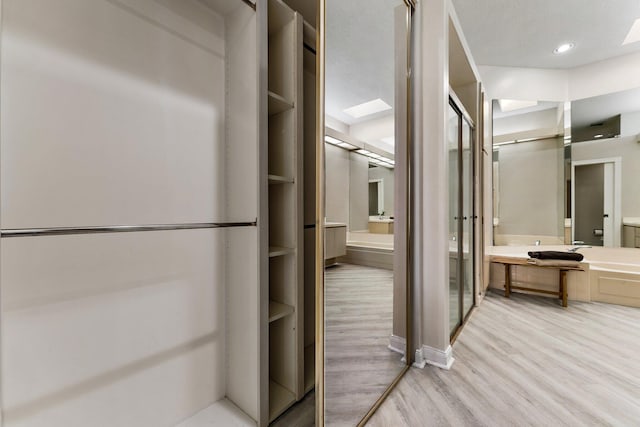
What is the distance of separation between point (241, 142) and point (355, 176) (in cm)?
56

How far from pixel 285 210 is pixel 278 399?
3.00ft

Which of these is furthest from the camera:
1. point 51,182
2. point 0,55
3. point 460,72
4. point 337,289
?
point 460,72

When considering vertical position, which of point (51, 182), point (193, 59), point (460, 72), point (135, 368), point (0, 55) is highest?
point (460, 72)

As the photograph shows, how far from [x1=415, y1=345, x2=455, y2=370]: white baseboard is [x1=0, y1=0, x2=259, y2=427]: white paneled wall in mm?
1086

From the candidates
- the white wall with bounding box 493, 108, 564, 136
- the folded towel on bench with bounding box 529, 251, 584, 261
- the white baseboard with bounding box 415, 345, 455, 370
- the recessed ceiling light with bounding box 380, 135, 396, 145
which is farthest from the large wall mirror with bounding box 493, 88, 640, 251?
the recessed ceiling light with bounding box 380, 135, 396, 145

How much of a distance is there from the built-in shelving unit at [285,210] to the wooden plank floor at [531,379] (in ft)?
1.57

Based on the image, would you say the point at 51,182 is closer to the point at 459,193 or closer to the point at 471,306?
the point at 459,193

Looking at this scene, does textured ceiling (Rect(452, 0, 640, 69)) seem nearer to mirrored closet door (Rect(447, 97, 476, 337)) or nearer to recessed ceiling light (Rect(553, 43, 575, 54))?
recessed ceiling light (Rect(553, 43, 575, 54))

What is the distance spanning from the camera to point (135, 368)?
3.53ft

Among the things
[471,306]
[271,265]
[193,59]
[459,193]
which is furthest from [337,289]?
[471,306]

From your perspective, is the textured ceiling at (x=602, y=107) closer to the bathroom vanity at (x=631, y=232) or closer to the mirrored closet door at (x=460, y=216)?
the bathroom vanity at (x=631, y=232)

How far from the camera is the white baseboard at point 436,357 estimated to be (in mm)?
1656

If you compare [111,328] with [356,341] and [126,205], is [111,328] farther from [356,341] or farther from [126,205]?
[356,341]

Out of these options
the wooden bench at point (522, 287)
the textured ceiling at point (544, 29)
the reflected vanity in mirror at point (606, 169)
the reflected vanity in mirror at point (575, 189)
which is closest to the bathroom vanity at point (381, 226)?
the textured ceiling at point (544, 29)
